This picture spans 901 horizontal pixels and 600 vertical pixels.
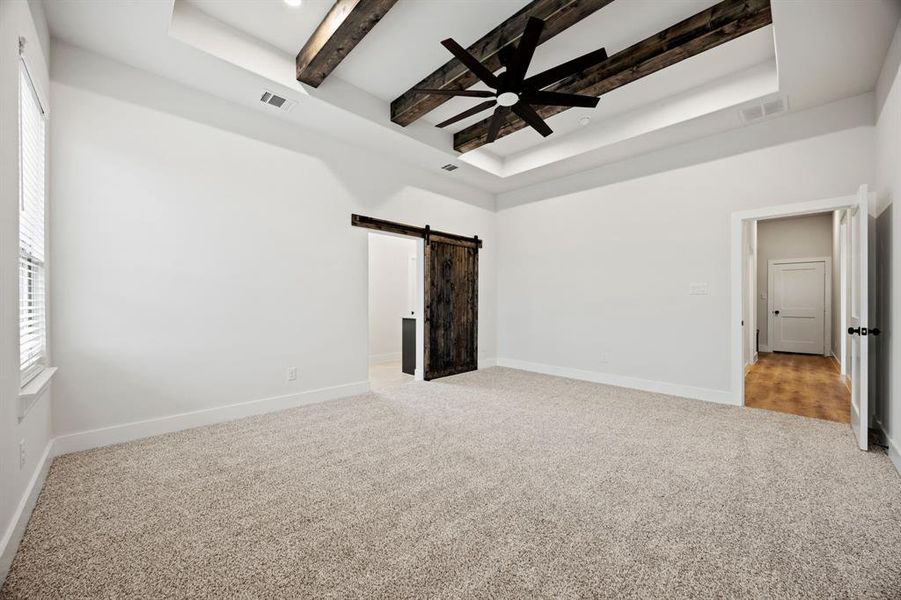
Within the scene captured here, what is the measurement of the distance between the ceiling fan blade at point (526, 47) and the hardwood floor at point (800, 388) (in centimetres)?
402

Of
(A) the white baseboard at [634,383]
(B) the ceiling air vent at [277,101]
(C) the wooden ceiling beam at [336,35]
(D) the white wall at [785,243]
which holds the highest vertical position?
(C) the wooden ceiling beam at [336,35]

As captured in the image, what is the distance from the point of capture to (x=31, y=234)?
89.5 inches

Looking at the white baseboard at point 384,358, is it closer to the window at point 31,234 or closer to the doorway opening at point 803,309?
the window at point 31,234

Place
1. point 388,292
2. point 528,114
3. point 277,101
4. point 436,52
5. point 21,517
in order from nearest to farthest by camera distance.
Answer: point 21,517 < point 528,114 < point 436,52 < point 277,101 < point 388,292

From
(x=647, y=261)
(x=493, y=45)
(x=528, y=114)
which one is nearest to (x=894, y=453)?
(x=647, y=261)

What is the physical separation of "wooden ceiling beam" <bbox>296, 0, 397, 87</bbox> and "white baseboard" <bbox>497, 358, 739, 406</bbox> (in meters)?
4.53

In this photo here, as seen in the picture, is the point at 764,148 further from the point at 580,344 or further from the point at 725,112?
the point at 580,344

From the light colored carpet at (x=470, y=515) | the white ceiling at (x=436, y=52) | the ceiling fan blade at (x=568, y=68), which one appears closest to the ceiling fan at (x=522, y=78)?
the ceiling fan blade at (x=568, y=68)

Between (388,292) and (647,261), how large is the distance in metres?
4.35

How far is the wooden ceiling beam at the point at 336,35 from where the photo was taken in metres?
2.52

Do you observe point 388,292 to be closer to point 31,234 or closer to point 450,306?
point 450,306

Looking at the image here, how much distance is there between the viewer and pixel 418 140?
439cm

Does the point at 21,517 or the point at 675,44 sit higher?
the point at 675,44

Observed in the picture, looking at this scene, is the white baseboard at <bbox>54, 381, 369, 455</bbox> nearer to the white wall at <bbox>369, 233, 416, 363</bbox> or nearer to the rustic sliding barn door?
the rustic sliding barn door
